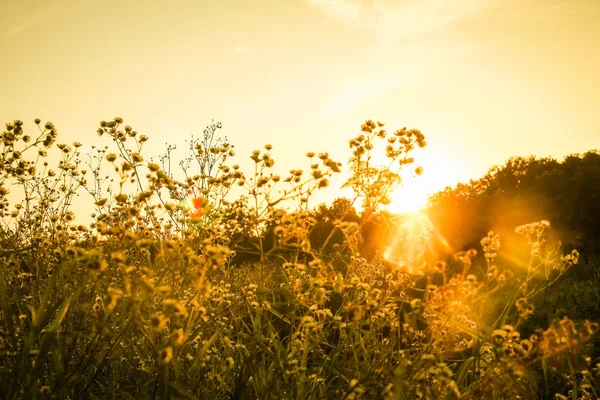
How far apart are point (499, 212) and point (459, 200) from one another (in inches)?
255

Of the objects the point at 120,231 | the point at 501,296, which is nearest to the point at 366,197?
Result: the point at 120,231

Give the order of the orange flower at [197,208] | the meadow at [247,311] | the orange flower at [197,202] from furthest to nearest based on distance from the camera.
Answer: the orange flower at [197,202], the orange flower at [197,208], the meadow at [247,311]

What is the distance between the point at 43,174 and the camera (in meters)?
4.56

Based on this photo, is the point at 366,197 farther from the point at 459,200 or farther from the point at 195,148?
the point at 459,200

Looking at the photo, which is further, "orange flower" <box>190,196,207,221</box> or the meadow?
"orange flower" <box>190,196,207,221</box>

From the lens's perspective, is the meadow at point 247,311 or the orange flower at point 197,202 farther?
the orange flower at point 197,202

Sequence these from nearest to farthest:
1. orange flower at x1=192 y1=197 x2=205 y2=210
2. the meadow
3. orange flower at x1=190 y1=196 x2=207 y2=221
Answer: the meadow → orange flower at x1=190 y1=196 x2=207 y2=221 → orange flower at x1=192 y1=197 x2=205 y2=210

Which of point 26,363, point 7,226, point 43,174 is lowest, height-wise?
point 26,363

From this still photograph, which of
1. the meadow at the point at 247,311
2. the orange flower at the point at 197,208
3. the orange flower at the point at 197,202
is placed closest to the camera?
the meadow at the point at 247,311

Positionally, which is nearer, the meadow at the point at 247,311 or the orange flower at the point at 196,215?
the meadow at the point at 247,311

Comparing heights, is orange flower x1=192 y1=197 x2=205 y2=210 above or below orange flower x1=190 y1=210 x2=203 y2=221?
above

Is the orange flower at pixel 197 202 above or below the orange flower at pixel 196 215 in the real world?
above

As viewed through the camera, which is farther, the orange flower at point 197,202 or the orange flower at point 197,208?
the orange flower at point 197,202

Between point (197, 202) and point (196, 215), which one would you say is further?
point (197, 202)
